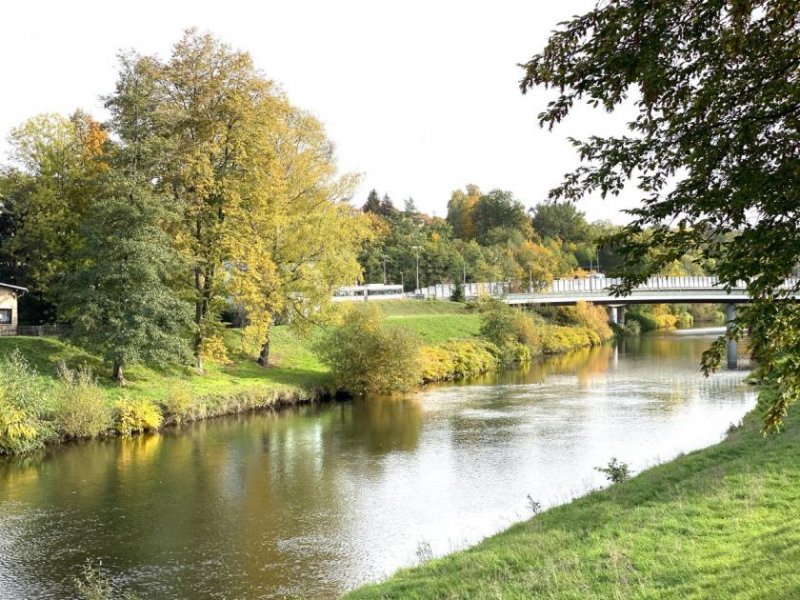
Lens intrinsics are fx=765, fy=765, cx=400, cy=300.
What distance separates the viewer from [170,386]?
34.3 metres

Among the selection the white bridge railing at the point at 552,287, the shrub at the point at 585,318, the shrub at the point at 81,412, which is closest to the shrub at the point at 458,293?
the white bridge railing at the point at 552,287

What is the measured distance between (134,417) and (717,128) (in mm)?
27179

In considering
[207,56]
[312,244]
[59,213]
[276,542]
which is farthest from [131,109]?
[276,542]

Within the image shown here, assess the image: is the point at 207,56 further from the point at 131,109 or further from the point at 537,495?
the point at 537,495

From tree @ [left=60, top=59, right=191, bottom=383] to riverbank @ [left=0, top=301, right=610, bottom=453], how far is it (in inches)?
63.0

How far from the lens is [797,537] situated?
32.5 feet

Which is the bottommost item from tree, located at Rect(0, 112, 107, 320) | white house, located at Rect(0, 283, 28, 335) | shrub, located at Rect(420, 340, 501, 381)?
shrub, located at Rect(420, 340, 501, 381)

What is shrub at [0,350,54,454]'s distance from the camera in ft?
83.8

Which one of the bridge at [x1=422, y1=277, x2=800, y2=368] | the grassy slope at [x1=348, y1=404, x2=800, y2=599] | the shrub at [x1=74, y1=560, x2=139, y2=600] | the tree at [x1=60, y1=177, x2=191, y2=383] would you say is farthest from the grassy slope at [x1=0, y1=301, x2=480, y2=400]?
the grassy slope at [x1=348, y1=404, x2=800, y2=599]

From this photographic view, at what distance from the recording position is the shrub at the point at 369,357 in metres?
40.1

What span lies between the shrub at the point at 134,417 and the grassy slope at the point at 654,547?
20.0 metres

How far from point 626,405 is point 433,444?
38.0ft

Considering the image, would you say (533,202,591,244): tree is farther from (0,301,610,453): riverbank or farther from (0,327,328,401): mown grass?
(0,327,328,401): mown grass

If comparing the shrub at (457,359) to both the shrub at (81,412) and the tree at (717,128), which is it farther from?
Answer: the tree at (717,128)
